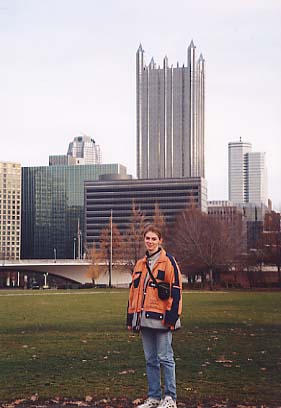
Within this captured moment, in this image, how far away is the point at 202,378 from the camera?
10.2 m

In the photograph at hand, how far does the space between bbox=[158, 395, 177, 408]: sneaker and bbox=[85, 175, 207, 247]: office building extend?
447 ft

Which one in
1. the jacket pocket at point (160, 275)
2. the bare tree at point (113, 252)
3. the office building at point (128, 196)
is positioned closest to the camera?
the jacket pocket at point (160, 275)

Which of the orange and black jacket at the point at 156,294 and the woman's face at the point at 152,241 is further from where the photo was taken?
the woman's face at the point at 152,241

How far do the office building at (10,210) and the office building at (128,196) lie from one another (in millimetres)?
14170

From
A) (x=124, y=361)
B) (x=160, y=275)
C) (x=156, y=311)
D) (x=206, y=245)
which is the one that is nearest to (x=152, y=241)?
(x=160, y=275)

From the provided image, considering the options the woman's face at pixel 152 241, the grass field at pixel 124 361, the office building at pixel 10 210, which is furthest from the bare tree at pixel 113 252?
the woman's face at pixel 152 241

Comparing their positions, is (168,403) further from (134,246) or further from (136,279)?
(134,246)

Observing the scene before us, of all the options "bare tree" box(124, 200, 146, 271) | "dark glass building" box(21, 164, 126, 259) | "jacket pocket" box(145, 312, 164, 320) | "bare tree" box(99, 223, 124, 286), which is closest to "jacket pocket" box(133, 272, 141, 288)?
"jacket pocket" box(145, 312, 164, 320)

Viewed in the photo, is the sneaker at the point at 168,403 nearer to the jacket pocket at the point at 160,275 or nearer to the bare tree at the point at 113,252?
the jacket pocket at the point at 160,275

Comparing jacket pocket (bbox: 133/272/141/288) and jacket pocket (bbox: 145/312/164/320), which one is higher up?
jacket pocket (bbox: 133/272/141/288)

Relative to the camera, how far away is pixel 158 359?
27.2 feet

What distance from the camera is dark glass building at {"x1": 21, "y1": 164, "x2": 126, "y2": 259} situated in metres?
163

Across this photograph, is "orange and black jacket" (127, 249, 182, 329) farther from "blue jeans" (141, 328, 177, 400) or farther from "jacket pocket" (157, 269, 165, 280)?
"blue jeans" (141, 328, 177, 400)

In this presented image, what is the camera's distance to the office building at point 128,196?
14588 cm
